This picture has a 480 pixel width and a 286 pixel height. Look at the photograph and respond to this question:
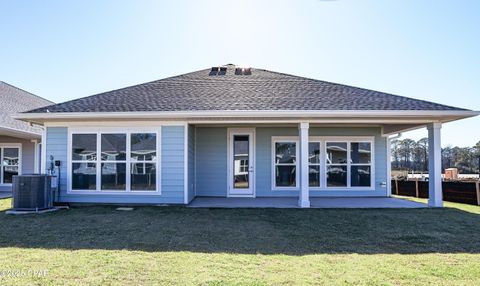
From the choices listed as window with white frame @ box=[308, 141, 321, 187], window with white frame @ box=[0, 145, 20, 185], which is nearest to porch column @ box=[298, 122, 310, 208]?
window with white frame @ box=[308, 141, 321, 187]

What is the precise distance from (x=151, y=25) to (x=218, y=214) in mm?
6797

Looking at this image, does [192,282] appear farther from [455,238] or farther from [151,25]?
[151,25]

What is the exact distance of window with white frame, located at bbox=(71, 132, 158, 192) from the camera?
Answer: 9305mm

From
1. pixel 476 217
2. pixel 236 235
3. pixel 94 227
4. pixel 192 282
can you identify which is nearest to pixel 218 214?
pixel 236 235

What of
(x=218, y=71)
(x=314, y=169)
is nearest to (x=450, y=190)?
(x=314, y=169)

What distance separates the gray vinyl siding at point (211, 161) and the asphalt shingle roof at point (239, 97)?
141 centimetres

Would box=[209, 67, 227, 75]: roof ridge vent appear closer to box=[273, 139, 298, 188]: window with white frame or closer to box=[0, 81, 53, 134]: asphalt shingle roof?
box=[273, 139, 298, 188]: window with white frame

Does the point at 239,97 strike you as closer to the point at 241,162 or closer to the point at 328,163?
the point at 241,162

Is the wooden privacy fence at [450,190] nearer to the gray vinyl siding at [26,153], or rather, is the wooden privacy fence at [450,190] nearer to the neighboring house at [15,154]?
the neighboring house at [15,154]

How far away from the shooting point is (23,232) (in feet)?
19.2

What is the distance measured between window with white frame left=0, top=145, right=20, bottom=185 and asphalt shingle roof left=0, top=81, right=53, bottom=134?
5.28ft

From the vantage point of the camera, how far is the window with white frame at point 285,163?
1119 centimetres

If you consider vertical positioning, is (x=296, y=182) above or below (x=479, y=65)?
below

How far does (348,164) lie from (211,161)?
177 inches
